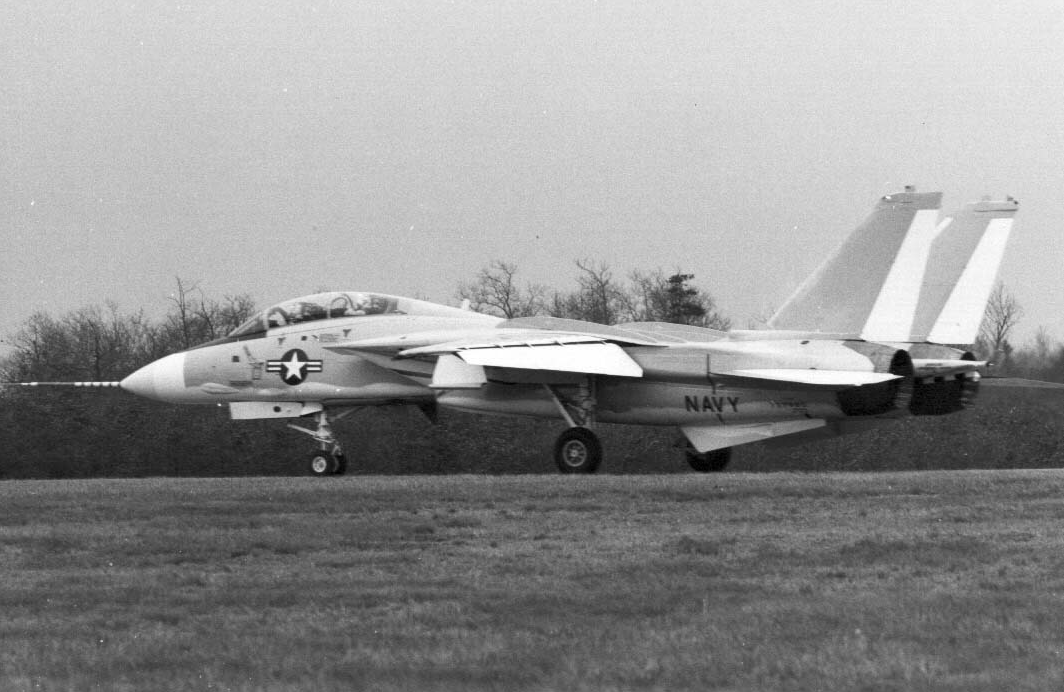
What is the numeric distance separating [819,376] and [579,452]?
138 inches

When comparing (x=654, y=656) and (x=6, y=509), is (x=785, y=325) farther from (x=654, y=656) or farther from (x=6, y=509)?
(x=654, y=656)

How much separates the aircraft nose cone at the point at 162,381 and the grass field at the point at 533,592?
27.0ft

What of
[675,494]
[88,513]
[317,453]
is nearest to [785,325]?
[675,494]

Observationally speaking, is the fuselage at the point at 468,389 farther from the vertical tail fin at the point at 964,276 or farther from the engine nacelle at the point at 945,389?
the vertical tail fin at the point at 964,276

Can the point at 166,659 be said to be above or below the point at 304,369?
below

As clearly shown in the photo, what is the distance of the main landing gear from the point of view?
21.1 meters

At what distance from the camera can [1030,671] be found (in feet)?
18.7

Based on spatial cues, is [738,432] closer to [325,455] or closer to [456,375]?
[456,375]

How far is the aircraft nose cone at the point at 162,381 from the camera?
21609 mm

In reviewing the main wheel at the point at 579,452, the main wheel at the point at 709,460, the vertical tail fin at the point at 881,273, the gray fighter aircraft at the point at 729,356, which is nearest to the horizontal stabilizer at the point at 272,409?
the gray fighter aircraft at the point at 729,356

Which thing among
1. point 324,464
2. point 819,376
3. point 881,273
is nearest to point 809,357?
point 819,376

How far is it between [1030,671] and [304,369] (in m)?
16.2

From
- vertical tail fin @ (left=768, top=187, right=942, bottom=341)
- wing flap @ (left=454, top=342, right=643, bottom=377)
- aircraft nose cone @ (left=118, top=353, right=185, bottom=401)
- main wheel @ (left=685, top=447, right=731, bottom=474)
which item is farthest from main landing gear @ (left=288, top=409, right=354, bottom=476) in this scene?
vertical tail fin @ (left=768, top=187, right=942, bottom=341)

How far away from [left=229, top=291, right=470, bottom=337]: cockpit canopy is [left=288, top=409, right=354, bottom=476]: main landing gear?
1520 mm
